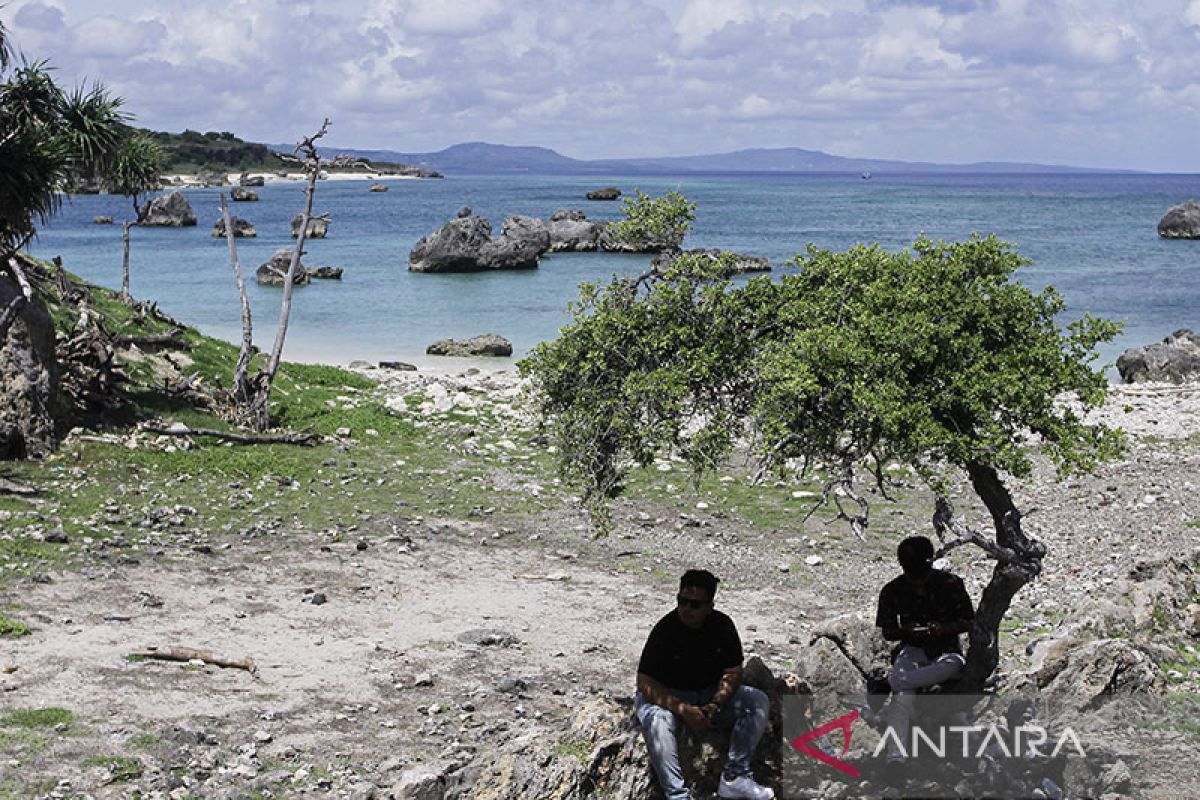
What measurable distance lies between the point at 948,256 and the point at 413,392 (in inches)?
870

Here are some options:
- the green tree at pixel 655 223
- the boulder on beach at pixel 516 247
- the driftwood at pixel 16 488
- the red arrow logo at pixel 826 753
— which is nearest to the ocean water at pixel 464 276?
the green tree at pixel 655 223

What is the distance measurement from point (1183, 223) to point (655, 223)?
114 m

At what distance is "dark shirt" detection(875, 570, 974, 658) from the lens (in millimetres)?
10711

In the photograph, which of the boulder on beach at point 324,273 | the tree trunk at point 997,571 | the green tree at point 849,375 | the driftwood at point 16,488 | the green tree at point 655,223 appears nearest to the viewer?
the green tree at point 849,375

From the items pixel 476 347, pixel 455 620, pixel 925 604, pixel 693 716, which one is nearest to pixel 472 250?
pixel 476 347

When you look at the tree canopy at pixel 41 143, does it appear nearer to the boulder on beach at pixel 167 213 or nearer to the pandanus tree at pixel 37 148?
the pandanus tree at pixel 37 148

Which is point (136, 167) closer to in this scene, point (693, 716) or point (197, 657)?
point (197, 657)

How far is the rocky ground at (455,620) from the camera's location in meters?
10.8

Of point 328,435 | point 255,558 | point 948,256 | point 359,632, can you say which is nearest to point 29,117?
point 328,435

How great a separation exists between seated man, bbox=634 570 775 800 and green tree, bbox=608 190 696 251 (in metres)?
3.69

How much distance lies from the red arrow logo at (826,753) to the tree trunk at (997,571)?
1.40 m

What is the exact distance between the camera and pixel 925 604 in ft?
35.2

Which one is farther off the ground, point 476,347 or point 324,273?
point 324,273

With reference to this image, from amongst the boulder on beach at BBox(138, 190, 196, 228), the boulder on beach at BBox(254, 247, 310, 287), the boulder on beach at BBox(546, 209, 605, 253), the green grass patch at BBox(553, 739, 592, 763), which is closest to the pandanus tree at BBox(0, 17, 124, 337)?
the green grass patch at BBox(553, 739, 592, 763)
